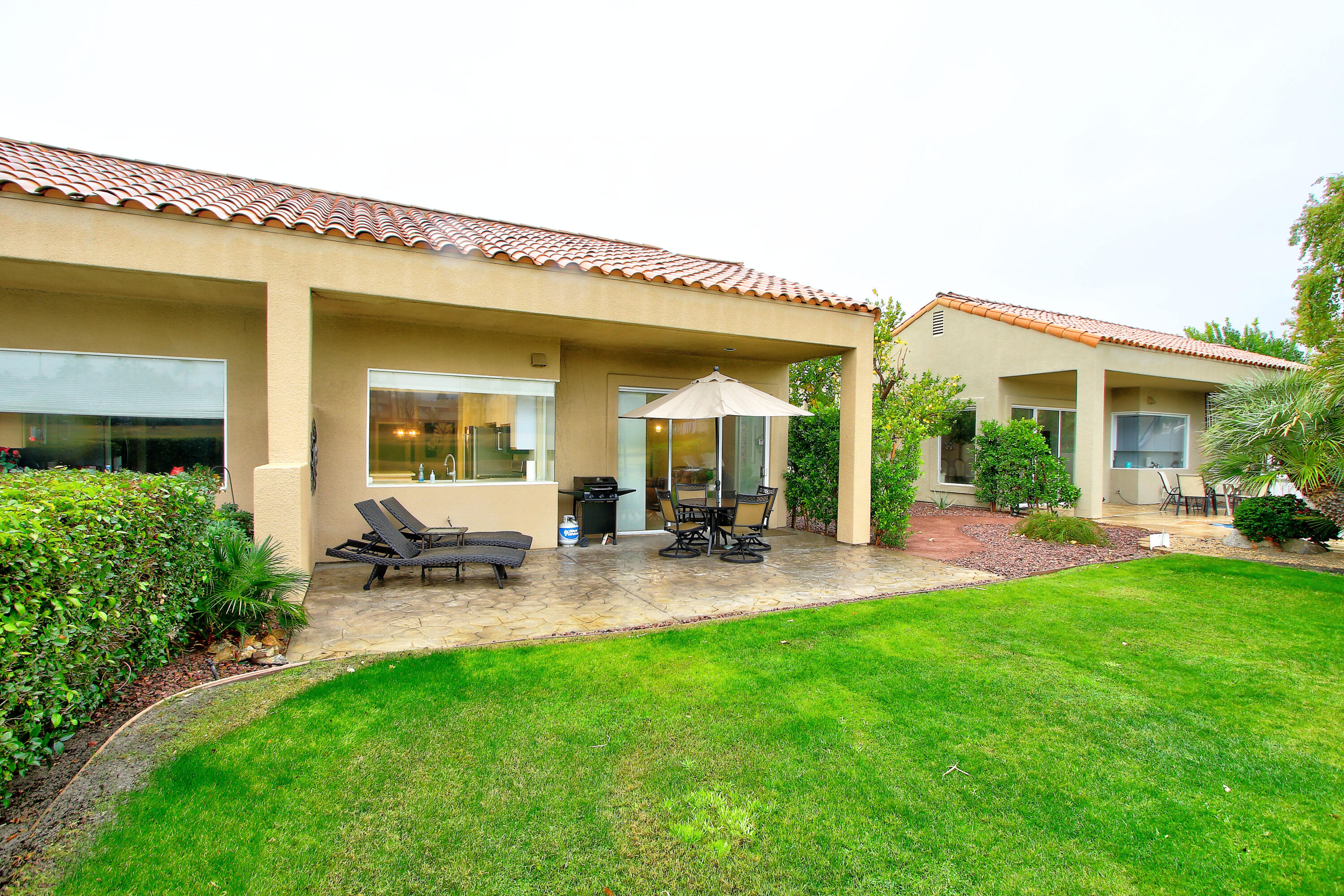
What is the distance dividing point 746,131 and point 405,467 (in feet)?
63.1

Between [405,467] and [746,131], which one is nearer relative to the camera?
[405,467]

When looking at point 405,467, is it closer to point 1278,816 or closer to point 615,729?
point 615,729

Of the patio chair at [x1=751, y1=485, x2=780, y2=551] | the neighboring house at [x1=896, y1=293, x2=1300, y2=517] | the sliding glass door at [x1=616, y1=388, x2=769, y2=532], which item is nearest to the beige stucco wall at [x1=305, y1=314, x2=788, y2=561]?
the sliding glass door at [x1=616, y1=388, x2=769, y2=532]

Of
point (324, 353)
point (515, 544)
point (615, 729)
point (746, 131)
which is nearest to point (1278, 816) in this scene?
point (615, 729)

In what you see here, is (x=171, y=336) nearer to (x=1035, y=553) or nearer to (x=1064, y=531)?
(x=1035, y=553)

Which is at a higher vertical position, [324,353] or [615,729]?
[324,353]

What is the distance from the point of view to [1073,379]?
16.3 metres

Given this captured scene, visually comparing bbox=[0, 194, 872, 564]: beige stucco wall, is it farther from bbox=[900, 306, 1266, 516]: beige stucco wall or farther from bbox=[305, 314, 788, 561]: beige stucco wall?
bbox=[900, 306, 1266, 516]: beige stucco wall

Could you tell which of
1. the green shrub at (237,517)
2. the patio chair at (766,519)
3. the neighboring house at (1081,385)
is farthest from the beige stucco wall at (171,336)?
the neighboring house at (1081,385)

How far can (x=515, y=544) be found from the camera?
7988 millimetres

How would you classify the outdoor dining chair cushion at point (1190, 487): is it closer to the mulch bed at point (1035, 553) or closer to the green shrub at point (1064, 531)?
the mulch bed at point (1035, 553)

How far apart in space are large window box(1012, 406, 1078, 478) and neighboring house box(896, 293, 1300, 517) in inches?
1.2

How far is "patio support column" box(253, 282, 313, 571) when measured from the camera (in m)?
6.09

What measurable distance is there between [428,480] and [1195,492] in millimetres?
19068
